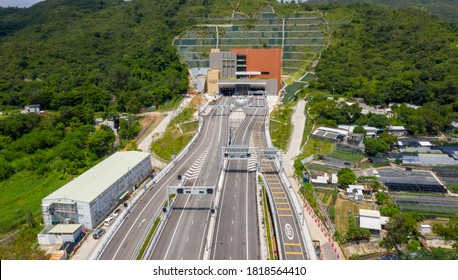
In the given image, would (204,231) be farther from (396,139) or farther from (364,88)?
(364,88)

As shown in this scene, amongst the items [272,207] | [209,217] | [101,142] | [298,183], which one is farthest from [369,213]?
[101,142]

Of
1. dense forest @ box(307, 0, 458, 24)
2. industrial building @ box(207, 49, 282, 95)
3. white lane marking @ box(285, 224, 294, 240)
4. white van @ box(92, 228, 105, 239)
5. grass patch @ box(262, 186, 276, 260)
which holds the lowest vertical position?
white van @ box(92, 228, 105, 239)

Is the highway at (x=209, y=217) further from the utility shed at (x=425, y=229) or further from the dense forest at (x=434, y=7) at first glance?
the dense forest at (x=434, y=7)

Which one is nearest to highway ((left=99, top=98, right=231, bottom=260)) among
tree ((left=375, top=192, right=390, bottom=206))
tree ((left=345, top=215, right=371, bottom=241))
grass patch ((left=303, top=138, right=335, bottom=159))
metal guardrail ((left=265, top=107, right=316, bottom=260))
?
metal guardrail ((left=265, top=107, right=316, bottom=260))

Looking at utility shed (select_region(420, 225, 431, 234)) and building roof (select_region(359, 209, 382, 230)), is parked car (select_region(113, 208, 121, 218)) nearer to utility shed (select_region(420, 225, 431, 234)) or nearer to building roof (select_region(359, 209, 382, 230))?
building roof (select_region(359, 209, 382, 230))

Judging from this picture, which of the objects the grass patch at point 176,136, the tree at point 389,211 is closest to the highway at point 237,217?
the grass patch at point 176,136

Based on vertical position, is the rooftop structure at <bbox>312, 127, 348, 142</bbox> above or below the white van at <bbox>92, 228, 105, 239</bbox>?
above
